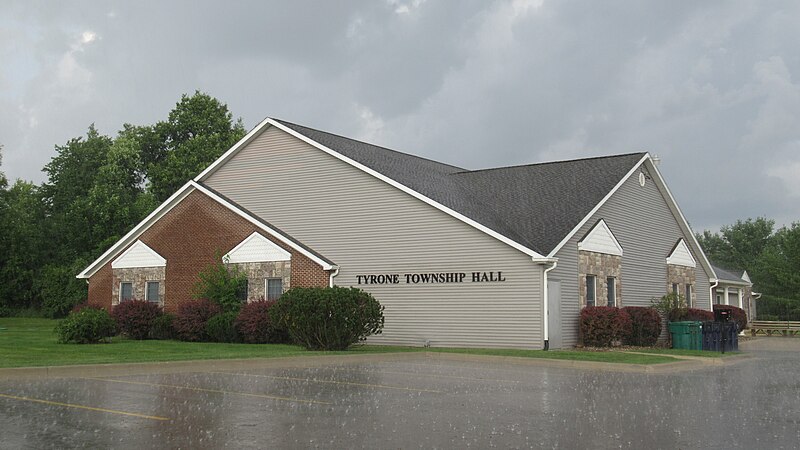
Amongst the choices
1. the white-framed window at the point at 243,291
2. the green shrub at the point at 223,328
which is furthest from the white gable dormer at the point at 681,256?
the green shrub at the point at 223,328

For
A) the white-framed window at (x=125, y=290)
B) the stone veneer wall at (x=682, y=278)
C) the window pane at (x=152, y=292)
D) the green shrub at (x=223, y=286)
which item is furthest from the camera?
the stone veneer wall at (x=682, y=278)

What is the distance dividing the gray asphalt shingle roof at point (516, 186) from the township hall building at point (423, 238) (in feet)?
0.27

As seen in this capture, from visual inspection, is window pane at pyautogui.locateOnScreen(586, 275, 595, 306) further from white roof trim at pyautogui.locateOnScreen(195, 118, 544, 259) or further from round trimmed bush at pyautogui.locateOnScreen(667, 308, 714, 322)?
round trimmed bush at pyautogui.locateOnScreen(667, 308, 714, 322)

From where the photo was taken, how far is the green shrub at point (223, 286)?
28.7 m

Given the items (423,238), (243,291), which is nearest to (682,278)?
(423,238)

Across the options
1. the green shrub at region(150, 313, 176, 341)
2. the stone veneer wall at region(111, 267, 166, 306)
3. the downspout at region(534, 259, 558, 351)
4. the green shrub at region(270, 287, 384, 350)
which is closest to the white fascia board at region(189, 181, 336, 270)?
the stone veneer wall at region(111, 267, 166, 306)

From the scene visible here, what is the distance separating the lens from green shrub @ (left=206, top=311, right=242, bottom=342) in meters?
27.1

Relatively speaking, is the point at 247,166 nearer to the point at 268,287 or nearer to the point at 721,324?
the point at 268,287

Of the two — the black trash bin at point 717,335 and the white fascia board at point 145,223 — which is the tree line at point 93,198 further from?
the black trash bin at point 717,335

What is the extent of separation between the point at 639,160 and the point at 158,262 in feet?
61.2

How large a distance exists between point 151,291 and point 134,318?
2827 mm

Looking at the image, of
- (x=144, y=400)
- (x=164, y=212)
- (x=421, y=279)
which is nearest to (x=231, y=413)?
(x=144, y=400)

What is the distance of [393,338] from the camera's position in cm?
2650

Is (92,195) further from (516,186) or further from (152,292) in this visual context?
(516,186)
